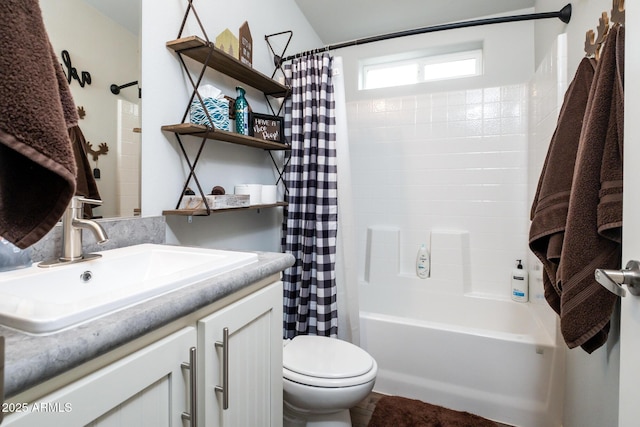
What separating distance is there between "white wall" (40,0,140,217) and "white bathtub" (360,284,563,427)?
146 centimetres

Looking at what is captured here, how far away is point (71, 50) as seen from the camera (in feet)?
3.17

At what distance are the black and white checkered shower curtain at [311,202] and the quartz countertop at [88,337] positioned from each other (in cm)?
109

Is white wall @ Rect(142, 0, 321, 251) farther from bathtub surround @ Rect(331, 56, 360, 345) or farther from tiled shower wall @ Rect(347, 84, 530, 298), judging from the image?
tiled shower wall @ Rect(347, 84, 530, 298)

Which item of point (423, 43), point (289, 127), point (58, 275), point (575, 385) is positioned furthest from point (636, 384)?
point (423, 43)

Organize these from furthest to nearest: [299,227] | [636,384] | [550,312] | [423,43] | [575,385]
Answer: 1. [423,43]
2. [299,227]
3. [550,312]
4. [575,385]
5. [636,384]

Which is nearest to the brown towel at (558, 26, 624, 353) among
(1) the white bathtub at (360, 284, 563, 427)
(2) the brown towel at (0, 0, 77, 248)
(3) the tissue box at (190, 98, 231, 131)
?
(1) the white bathtub at (360, 284, 563, 427)

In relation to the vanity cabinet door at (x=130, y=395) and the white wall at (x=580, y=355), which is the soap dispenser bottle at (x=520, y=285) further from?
the vanity cabinet door at (x=130, y=395)

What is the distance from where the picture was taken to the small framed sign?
164cm

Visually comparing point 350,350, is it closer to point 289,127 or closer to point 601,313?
point 601,313

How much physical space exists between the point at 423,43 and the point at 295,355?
2366mm

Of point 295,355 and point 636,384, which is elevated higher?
point 636,384

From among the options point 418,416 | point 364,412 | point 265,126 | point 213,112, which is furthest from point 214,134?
point 418,416

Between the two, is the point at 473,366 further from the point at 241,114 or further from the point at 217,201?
the point at 241,114

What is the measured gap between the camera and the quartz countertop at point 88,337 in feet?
1.24
